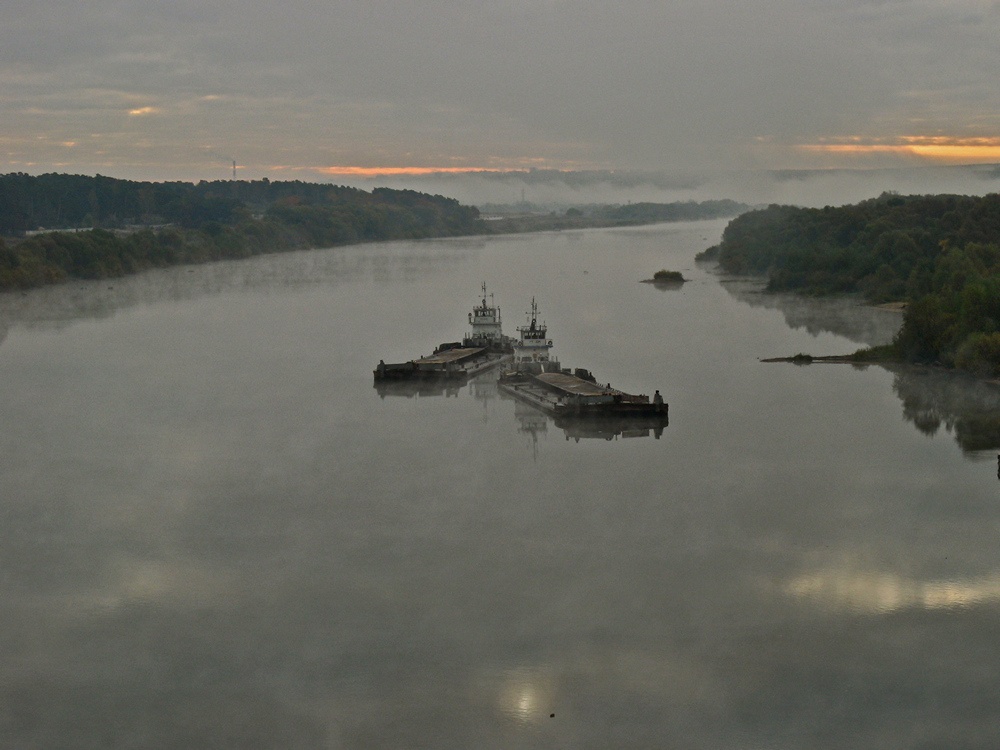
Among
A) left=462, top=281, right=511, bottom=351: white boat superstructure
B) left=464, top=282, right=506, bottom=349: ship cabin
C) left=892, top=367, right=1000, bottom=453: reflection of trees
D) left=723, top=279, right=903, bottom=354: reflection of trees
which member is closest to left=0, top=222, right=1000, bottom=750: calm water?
left=892, top=367, right=1000, bottom=453: reflection of trees

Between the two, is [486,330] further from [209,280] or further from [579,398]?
[209,280]

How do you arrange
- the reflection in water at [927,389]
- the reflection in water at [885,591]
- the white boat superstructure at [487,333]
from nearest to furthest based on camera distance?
the reflection in water at [885,591] < the reflection in water at [927,389] < the white boat superstructure at [487,333]

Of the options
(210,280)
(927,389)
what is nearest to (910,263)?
(927,389)

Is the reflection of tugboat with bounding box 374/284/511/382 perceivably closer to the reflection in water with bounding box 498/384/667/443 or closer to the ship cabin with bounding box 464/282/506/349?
the ship cabin with bounding box 464/282/506/349

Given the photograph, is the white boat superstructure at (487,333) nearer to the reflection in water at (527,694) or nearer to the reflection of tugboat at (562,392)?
the reflection of tugboat at (562,392)

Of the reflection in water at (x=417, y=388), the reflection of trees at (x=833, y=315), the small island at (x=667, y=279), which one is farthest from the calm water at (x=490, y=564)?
the small island at (x=667, y=279)

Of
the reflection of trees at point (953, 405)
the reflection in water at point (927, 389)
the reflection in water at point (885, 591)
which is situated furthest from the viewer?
the reflection in water at point (927, 389)

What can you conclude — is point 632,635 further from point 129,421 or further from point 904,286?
point 904,286

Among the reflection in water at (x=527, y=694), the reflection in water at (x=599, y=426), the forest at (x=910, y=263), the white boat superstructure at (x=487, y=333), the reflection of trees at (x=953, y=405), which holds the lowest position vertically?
the reflection in water at (x=527, y=694)
